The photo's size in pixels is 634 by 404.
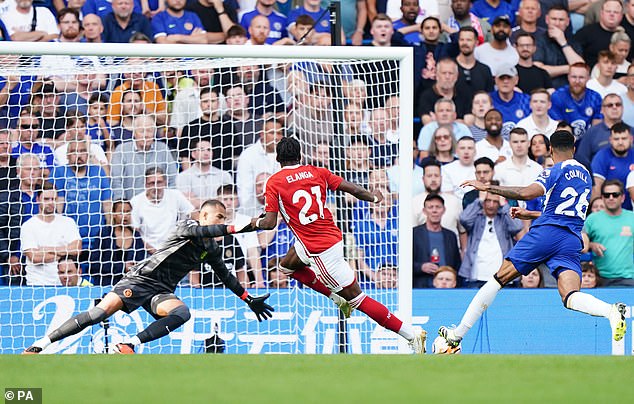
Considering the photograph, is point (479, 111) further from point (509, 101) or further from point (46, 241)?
point (46, 241)

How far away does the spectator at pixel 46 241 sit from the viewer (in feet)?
37.7

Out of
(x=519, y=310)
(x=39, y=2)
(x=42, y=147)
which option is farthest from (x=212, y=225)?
(x=39, y=2)

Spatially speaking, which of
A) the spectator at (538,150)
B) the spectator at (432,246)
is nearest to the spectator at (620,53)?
the spectator at (538,150)

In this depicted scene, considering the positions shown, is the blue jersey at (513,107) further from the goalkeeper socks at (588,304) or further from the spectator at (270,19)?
the goalkeeper socks at (588,304)

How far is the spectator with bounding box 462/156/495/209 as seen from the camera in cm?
1277

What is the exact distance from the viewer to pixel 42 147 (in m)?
11.8

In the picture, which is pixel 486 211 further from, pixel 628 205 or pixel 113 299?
pixel 113 299

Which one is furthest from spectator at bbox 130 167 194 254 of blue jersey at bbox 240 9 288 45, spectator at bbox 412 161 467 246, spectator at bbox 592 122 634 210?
spectator at bbox 592 122 634 210

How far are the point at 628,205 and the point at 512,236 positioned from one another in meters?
1.73

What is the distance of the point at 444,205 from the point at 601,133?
8.35 ft

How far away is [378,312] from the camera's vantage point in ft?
32.2

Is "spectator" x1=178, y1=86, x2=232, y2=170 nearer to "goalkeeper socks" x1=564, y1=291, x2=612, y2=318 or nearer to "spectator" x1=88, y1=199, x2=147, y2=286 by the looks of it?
"spectator" x1=88, y1=199, x2=147, y2=286

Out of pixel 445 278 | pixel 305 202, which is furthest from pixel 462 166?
pixel 305 202

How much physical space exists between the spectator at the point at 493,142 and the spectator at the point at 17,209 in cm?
521
